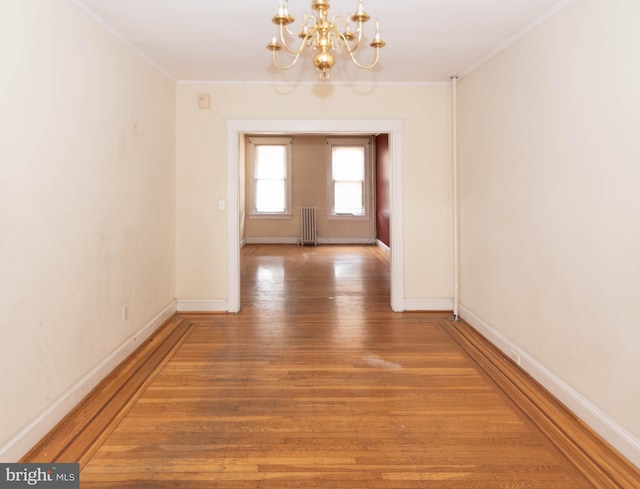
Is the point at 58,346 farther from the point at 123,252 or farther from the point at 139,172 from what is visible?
the point at 139,172

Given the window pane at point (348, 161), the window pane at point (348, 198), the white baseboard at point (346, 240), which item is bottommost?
the white baseboard at point (346, 240)

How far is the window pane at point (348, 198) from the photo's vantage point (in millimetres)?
11211

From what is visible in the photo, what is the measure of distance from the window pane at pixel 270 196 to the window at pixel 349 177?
4.08ft

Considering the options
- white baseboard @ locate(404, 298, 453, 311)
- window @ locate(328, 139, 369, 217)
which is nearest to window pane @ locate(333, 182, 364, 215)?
window @ locate(328, 139, 369, 217)

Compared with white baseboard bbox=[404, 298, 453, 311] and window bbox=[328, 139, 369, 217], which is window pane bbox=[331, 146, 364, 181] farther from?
white baseboard bbox=[404, 298, 453, 311]

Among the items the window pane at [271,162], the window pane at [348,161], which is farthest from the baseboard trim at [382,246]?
the window pane at [271,162]

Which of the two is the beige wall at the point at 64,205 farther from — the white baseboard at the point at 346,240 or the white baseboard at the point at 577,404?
the white baseboard at the point at 346,240

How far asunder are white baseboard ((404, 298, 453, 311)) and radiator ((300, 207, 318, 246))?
20.3 feet

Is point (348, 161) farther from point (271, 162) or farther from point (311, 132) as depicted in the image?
point (311, 132)

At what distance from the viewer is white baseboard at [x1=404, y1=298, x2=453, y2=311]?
505 cm

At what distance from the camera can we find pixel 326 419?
102 inches

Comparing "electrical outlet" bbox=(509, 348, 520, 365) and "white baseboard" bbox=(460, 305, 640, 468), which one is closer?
"white baseboard" bbox=(460, 305, 640, 468)

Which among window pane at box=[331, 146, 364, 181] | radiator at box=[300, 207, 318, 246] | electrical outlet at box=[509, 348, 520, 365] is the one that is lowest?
electrical outlet at box=[509, 348, 520, 365]

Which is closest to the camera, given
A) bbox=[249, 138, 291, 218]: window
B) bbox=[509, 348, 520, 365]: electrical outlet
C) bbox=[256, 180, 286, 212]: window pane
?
bbox=[509, 348, 520, 365]: electrical outlet
